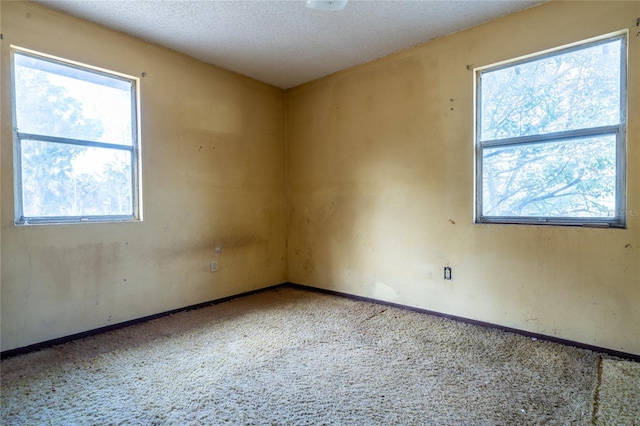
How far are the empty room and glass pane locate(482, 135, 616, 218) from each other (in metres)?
0.02

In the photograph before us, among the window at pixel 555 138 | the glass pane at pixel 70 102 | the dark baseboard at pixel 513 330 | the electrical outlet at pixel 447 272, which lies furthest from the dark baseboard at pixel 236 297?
the glass pane at pixel 70 102

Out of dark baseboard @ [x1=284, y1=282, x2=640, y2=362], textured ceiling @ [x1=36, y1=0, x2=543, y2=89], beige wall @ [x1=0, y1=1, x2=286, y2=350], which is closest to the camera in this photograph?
dark baseboard @ [x1=284, y1=282, x2=640, y2=362]

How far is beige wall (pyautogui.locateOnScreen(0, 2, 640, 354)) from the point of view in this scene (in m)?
2.35

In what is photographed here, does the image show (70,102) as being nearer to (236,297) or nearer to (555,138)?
(236,297)

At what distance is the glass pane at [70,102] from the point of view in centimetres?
239

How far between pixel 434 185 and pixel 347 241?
1.20m

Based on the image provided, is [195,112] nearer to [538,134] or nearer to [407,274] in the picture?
[407,274]

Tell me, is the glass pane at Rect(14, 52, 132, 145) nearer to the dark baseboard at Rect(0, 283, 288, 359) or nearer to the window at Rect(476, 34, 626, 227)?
the dark baseboard at Rect(0, 283, 288, 359)

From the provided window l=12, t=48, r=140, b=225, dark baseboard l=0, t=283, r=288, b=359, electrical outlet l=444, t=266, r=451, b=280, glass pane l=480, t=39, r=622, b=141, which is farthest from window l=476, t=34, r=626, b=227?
window l=12, t=48, r=140, b=225

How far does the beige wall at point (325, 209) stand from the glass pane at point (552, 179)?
0.14 meters

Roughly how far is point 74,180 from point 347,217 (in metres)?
2.61

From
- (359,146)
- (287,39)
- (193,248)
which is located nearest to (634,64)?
(359,146)

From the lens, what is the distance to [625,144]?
2240 millimetres

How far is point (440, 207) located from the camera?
3.08 m
